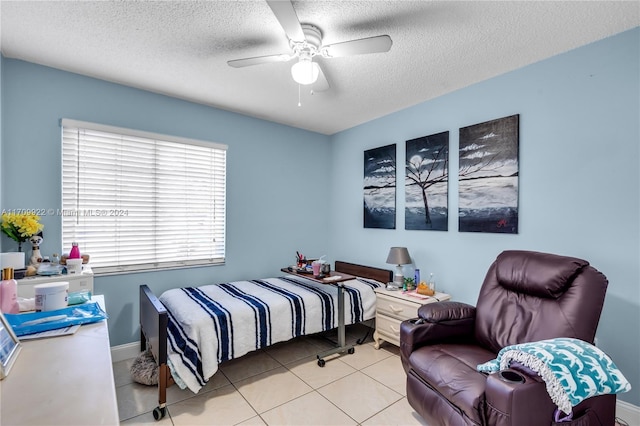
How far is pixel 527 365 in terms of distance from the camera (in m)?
1.47

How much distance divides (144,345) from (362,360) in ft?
6.99

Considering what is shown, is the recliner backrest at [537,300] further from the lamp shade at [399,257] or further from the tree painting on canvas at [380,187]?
the tree painting on canvas at [380,187]

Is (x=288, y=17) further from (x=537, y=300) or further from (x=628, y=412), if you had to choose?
(x=628, y=412)

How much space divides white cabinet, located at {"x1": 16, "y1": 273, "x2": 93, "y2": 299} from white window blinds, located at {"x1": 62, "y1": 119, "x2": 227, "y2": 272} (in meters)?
0.68

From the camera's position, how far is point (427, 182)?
Result: 3.29 meters

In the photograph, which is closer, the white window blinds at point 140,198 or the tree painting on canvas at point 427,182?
the white window blinds at point 140,198

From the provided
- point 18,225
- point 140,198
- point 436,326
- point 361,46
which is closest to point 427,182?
point 436,326

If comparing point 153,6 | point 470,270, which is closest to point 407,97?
point 470,270

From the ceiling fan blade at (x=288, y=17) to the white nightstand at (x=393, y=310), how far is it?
2391 mm

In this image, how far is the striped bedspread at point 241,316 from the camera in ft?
7.41

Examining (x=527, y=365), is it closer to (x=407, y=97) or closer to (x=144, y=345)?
(x=407, y=97)

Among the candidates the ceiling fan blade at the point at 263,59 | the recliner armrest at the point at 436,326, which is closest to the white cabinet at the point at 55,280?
the ceiling fan blade at the point at 263,59

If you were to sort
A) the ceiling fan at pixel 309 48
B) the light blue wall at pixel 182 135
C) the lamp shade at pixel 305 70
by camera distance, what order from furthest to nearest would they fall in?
1. the light blue wall at pixel 182 135
2. the lamp shade at pixel 305 70
3. the ceiling fan at pixel 309 48

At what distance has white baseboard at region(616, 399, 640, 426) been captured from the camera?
79.9 inches
